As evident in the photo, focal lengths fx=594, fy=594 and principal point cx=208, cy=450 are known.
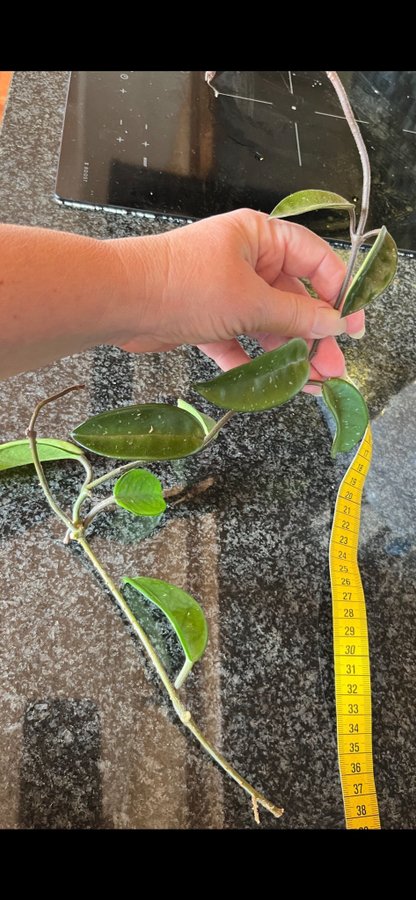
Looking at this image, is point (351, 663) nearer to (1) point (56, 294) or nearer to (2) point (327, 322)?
(2) point (327, 322)

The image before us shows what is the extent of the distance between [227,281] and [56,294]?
16cm

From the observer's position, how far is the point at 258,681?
1.87ft

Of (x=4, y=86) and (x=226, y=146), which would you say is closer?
(x=226, y=146)

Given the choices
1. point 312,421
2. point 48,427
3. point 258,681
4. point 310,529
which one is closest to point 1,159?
point 48,427

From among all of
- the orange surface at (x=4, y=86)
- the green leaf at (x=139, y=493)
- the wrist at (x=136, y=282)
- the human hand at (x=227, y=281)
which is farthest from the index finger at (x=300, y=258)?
the orange surface at (x=4, y=86)

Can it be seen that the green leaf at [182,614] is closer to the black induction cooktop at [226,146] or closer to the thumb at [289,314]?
the thumb at [289,314]

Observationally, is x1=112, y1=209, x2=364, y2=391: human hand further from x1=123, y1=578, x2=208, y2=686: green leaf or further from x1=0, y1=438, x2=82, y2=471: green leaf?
x1=123, y1=578, x2=208, y2=686: green leaf

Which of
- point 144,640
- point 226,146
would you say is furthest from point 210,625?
point 226,146

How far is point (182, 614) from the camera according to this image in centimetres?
52

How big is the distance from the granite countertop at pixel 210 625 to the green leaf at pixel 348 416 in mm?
160

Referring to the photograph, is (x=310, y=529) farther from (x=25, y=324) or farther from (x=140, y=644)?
(x=25, y=324)

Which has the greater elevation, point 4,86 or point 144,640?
point 4,86

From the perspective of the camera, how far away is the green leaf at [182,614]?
1.66ft
